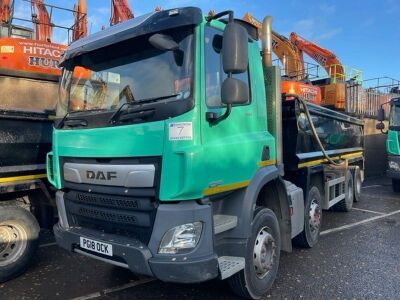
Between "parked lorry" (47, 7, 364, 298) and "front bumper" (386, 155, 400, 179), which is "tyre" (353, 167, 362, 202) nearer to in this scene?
"front bumper" (386, 155, 400, 179)

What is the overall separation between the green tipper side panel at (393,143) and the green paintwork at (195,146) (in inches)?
318

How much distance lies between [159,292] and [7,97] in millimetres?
4011

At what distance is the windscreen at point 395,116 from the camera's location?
10812 millimetres

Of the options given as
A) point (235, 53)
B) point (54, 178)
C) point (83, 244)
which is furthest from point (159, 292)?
point (235, 53)

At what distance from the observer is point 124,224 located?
3301 millimetres

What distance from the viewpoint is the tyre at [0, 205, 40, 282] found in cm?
427

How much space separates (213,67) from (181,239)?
1.46 meters

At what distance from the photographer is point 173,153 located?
9.75ft

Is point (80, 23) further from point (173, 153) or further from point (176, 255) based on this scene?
point (176, 255)

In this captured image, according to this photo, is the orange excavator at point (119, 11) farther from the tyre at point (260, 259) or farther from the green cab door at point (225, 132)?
the tyre at point (260, 259)

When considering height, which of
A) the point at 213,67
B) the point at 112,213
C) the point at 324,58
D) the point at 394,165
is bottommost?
the point at 394,165

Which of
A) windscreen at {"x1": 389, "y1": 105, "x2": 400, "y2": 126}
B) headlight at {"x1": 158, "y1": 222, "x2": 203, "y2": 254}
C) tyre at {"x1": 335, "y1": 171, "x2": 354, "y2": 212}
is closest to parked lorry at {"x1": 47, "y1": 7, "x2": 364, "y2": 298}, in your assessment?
headlight at {"x1": 158, "y1": 222, "x2": 203, "y2": 254}

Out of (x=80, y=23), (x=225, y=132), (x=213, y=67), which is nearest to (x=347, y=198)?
(x=225, y=132)

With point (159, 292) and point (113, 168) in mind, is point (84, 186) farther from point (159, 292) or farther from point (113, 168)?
point (159, 292)
